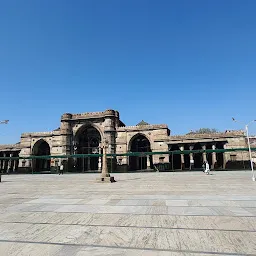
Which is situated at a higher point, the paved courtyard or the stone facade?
the stone facade

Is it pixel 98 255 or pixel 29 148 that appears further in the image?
pixel 29 148

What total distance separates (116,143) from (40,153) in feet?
70.4

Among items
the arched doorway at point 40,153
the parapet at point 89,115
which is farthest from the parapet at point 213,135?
the arched doorway at point 40,153

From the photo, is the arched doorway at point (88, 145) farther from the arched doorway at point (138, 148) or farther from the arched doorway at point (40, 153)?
the arched doorway at point (40, 153)

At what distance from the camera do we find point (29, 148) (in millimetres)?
52562

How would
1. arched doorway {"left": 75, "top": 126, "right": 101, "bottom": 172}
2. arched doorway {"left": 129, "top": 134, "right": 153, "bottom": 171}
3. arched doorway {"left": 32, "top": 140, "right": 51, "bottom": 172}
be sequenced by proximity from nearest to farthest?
arched doorway {"left": 129, "top": 134, "right": 153, "bottom": 171}, arched doorway {"left": 75, "top": 126, "right": 101, "bottom": 172}, arched doorway {"left": 32, "top": 140, "right": 51, "bottom": 172}

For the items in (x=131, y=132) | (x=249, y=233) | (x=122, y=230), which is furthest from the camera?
(x=131, y=132)

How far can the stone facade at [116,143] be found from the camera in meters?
42.8

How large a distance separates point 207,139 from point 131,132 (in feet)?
52.4

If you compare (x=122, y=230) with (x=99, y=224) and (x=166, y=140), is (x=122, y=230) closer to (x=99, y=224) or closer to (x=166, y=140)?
(x=99, y=224)

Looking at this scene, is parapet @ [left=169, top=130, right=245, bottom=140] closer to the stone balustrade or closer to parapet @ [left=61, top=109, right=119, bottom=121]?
the stone balustrade

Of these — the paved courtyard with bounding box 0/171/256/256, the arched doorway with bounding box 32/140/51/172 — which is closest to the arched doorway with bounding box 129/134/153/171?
the arched doorway with bounding box 32/140/51/172

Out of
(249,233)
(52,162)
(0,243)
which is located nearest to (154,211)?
(249,233)

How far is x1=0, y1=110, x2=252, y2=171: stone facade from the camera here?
42781mm
